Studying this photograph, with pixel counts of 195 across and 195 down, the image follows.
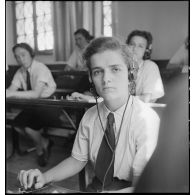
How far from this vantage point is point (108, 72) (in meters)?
0.53

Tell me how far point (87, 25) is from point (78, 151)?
6.50ft

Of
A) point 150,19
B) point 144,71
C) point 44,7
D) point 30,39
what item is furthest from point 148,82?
point 150,19

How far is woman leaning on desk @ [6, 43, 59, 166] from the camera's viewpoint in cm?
90

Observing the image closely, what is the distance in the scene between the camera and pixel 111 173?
56 centimetres

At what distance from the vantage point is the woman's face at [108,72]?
0.53 meters

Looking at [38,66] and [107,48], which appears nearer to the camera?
[107,48]

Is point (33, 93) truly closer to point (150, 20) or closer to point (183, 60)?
point (183, 60)

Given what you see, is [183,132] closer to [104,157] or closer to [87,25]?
[104,157]

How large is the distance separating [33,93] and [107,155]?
2.12ft

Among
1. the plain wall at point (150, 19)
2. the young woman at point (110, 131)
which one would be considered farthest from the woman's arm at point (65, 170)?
the plain wall at point (150, 19)

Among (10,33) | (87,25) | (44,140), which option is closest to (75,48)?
(87,25)

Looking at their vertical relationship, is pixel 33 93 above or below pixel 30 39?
below

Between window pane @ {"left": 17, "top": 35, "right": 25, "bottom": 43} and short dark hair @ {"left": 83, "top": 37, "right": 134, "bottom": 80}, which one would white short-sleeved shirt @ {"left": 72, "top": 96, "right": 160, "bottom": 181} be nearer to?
short dark hair @ {"left": 83, "top": 37, "right": 134, "bottom": 80}

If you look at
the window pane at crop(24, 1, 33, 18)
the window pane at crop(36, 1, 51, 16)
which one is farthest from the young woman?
the window pane at crop(36, 1, 51, 16)
